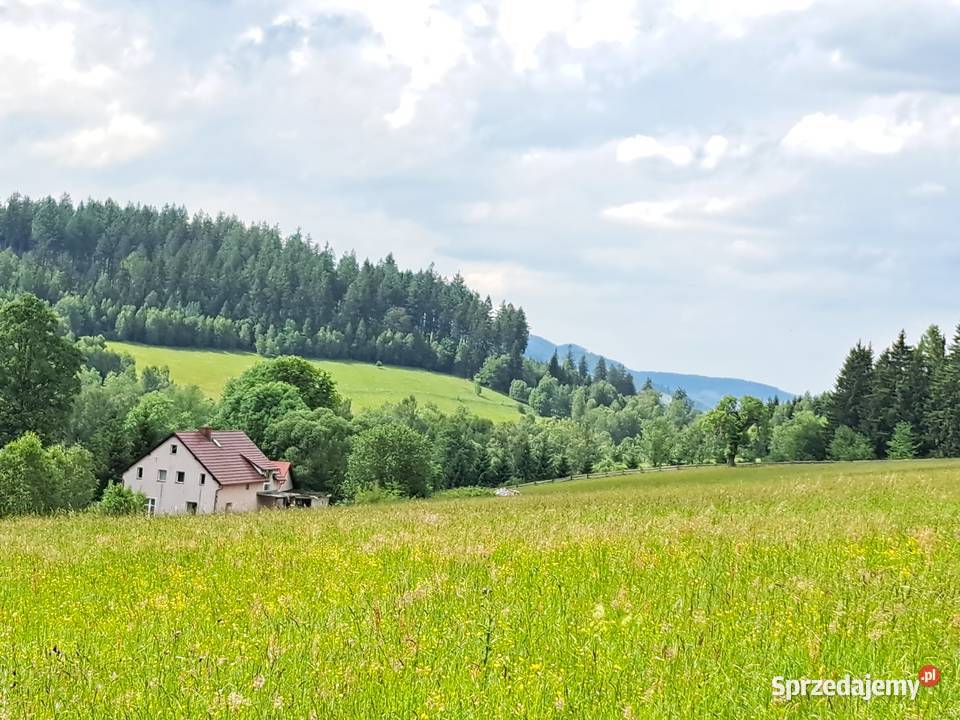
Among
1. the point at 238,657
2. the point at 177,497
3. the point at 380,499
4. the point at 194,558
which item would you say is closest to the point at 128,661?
the point at 238,657

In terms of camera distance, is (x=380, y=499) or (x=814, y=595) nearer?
(x=814, y=595)

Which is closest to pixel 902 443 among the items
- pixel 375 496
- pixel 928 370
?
pixel 928 370

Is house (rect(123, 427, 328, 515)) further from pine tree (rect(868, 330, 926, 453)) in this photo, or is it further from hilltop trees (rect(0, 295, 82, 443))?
pine tree (rect(868, 330, 926, 453))

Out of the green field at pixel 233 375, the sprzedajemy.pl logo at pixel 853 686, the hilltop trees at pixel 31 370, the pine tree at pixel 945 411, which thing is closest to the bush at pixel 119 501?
the hilltop trees at pixel 31 370

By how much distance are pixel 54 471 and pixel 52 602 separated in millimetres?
49124

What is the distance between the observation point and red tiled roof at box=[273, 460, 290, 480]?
75.2m

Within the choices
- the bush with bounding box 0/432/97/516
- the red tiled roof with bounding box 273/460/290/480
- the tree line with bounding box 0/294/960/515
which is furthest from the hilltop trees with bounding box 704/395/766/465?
the bush with bounding box 0/432/97/516

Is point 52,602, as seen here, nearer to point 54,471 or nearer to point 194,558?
point 194,558

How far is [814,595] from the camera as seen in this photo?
321 inches

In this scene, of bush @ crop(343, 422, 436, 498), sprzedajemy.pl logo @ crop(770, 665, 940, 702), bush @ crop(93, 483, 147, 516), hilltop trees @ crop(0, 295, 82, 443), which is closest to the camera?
sprzedajemy.pl logo @ crop(770, 665, 940, 702)

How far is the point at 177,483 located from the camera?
68.2 m

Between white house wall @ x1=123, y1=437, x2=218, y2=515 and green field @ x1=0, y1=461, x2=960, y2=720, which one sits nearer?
green field @ x1=0, y1=461, x2=960, y2=720

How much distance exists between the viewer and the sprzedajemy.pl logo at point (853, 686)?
580cm

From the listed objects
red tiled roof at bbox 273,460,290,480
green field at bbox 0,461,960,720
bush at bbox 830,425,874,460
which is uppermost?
bush at bbox 830,425,874,460
